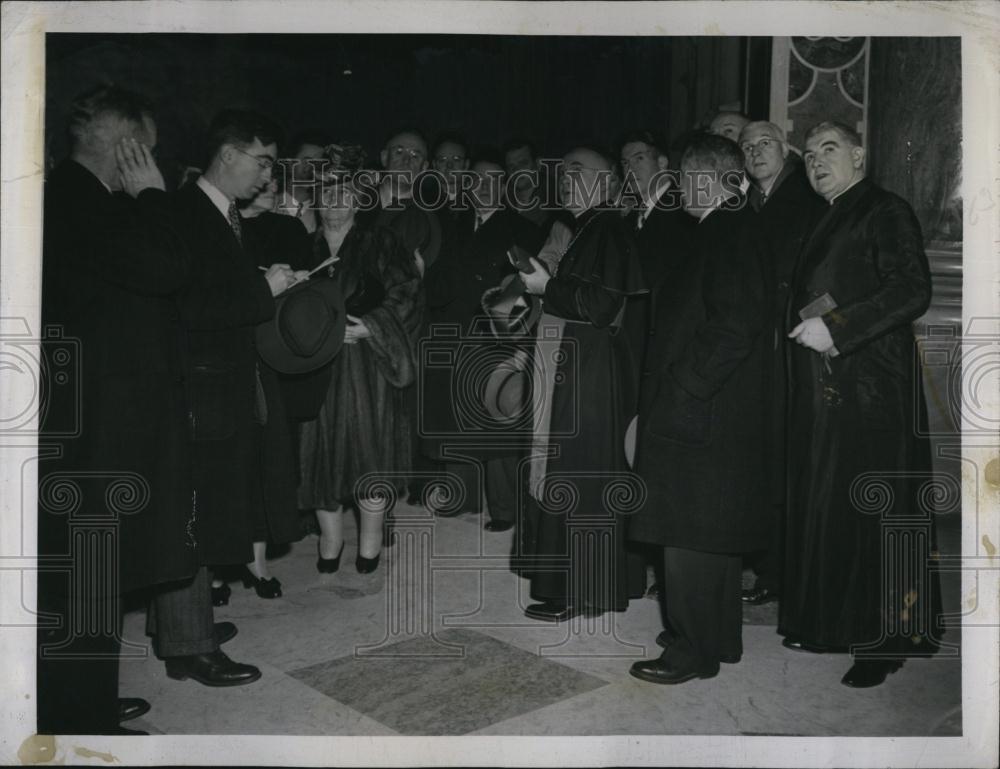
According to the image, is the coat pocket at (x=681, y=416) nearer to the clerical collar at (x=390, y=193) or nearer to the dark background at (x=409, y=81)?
the dark background at (x=409, y=81)

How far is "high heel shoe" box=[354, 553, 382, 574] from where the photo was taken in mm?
4000

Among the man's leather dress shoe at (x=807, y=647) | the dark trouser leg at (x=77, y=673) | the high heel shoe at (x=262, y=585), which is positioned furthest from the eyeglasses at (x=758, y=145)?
the dark trouser leg at (x=77, y=673)

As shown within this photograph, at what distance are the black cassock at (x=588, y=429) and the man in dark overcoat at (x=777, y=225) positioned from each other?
0.46 m

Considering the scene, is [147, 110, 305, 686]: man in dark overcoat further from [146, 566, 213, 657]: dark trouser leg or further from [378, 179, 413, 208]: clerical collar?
[378, 179, 413, 208]: clerical collar

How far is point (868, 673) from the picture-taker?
3658 mm

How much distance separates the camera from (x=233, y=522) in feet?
12.1

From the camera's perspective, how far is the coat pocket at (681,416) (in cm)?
367

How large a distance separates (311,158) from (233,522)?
4.10 feet

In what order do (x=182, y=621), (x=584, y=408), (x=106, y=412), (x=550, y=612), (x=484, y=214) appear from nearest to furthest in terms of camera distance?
1. (x=106, y=412)
2. (x=182, y=621)
3. (x=550, y=612)
4. (x=584, y=408)
5. (x=484, y=214)

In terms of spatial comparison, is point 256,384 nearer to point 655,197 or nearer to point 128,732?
point 128,732

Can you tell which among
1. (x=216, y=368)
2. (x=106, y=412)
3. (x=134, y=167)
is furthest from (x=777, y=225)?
(x=106, y=412)

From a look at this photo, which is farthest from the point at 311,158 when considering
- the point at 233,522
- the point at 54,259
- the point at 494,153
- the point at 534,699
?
the point at 534,699

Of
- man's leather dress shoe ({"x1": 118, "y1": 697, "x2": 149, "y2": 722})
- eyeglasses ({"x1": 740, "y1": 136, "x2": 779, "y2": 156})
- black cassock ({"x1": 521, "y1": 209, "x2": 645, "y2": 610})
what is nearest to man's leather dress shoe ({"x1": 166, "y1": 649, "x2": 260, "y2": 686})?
man's leather dress shoe ({"x1": 118, "y1": 697, "x2": 149, "y2": 722})

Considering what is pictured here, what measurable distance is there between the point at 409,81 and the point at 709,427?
151 centimetres
